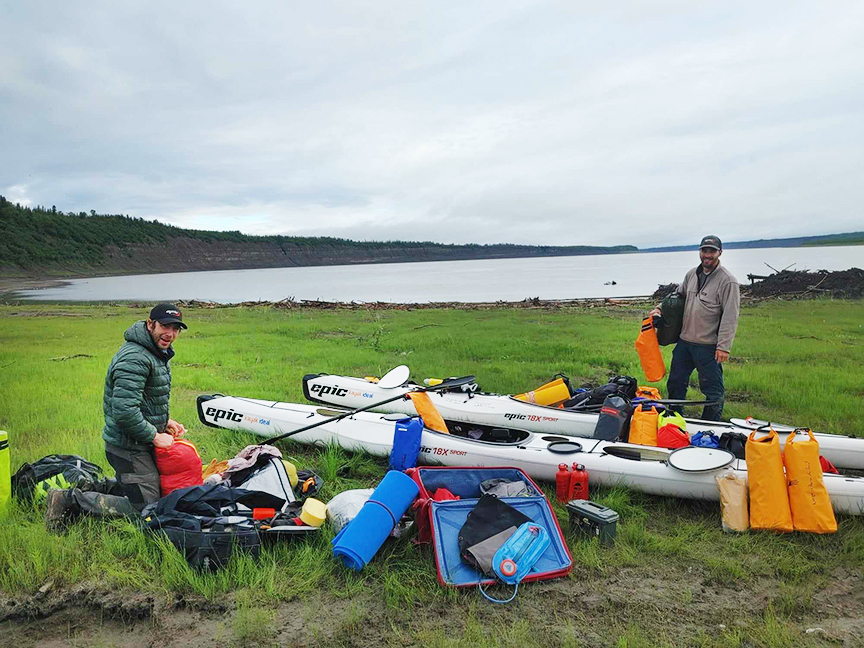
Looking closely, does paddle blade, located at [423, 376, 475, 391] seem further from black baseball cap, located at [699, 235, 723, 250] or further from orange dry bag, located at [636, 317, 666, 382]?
black baseball cap, located at [699, 235, 723, 250]

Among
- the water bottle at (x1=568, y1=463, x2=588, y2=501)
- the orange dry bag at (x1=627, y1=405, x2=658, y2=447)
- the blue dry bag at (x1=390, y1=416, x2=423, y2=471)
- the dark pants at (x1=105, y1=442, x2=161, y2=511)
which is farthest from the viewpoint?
the orange dry bag at (x1=627, y1=405, x2=658, y2=447)

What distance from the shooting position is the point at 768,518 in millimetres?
4012

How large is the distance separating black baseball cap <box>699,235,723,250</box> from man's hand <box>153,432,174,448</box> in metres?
5.52

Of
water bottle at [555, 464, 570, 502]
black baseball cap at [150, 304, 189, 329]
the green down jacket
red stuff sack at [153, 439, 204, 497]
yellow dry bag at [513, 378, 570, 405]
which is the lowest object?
water bottle at [555, 464, 570, 502]

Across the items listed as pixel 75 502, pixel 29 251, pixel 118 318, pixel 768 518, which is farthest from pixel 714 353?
pixel 29 251

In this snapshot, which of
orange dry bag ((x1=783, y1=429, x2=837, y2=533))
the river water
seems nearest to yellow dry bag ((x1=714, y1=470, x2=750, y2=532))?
orange dry bag ((x1=783, y1=429, x2=837, y2=533))

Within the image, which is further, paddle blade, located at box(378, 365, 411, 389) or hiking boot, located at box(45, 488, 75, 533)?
paddle blade, located at box(378, 365, 411, 389)

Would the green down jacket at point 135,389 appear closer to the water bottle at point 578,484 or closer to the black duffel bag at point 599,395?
the water bottle at point 578,484

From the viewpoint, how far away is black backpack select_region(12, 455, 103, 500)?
429 centimetres

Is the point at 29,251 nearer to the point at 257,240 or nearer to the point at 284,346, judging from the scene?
the point at 257,240

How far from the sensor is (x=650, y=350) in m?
6.84

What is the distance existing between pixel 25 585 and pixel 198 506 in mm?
1045

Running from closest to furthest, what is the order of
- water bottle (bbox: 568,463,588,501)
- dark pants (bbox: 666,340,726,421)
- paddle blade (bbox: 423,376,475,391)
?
1. water bottle (bbox: 568,463,588,501)
2. dark pants (bbox: 666,340,726,421)
3. paddle blade (bbox: 423,376,475,391)

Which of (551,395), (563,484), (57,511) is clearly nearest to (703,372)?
(551,395)
